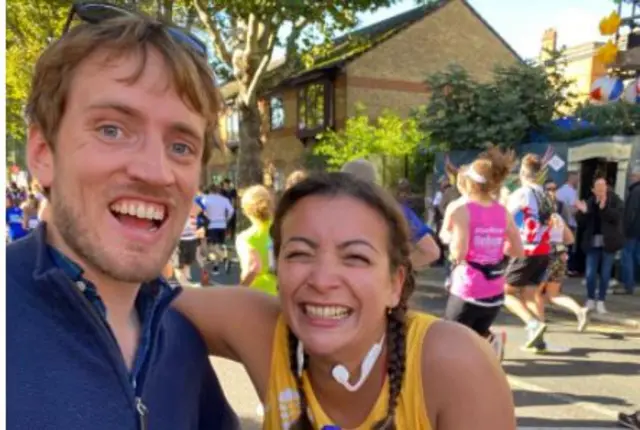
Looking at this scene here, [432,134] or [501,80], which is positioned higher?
[501,80]

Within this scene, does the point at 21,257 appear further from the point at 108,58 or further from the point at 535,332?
the point at 535,332

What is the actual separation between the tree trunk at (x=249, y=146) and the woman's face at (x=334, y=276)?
15.1 m

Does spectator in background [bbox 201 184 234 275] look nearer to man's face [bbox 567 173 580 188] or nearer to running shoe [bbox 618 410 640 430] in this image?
man's face [bbox 567 173 580 188]

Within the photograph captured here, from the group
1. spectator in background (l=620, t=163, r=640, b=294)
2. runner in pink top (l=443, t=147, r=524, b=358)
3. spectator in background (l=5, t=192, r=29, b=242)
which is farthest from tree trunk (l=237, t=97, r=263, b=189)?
runner in pink top (l=443, t=147, r=524, b=358)

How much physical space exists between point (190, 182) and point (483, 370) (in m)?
0.89

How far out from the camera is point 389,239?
70.8 inches

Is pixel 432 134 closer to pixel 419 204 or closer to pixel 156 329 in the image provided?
pixel 419 204

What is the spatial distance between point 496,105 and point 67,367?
13.0 m

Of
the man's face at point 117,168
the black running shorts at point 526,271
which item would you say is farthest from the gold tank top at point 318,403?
the black running shorts at point 526,271

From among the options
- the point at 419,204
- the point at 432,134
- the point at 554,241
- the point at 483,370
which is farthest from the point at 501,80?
the point at 483,370

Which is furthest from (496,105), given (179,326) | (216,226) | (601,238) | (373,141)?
(179,326)

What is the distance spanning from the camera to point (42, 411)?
102 centimetres

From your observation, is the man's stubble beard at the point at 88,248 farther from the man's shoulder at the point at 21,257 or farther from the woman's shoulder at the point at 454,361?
the woman's shoulder at the point at 454,361

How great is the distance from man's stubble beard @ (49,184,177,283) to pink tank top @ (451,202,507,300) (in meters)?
4.01
